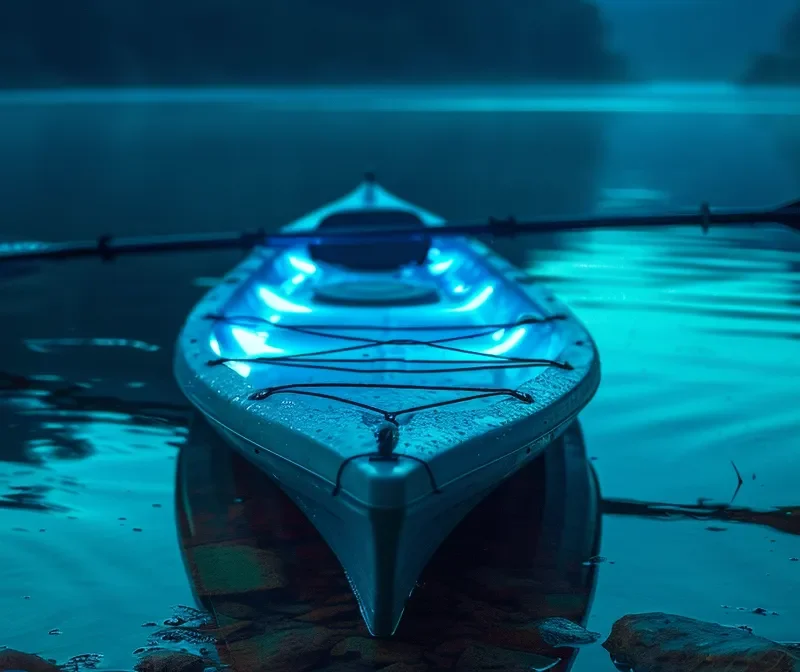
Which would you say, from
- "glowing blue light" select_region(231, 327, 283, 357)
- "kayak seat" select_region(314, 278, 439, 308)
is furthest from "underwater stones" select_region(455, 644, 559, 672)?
"kayak seat" select_region(314, 278, 439, 308)

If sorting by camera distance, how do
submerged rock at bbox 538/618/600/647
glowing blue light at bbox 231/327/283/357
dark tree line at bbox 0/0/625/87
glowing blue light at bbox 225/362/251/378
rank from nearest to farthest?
submerged rock at bbox 538/618/600/647 → glowing blue light at bbox 225/362/251/378 → glowing blue light at bbox 231/327/283/357 → dark tree line at bbox 0/0/625/87

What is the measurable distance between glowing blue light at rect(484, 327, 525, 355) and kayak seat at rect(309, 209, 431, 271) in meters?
2.35

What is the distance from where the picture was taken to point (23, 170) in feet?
67.0

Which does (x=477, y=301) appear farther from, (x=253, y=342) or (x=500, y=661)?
(x=500, y=661)

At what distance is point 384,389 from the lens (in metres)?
4.35

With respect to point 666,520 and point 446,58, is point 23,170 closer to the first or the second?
point 666,520

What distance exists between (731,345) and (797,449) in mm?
2003

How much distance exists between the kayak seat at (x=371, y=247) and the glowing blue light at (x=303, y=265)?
221 millimetres

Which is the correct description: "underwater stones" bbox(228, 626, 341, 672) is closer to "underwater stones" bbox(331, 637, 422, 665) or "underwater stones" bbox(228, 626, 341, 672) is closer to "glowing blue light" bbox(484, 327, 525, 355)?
"underwater stones" bbox(331, 637, 422, 665)

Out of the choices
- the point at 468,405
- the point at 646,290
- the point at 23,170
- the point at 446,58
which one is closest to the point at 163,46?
the point at 446,58

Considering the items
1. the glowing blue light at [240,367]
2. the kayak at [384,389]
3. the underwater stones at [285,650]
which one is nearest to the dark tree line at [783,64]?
the kayak at [384,389]

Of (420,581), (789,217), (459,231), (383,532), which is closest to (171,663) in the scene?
(383,532)

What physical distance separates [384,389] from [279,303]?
6.62ft

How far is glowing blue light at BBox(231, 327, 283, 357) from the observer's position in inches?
199
